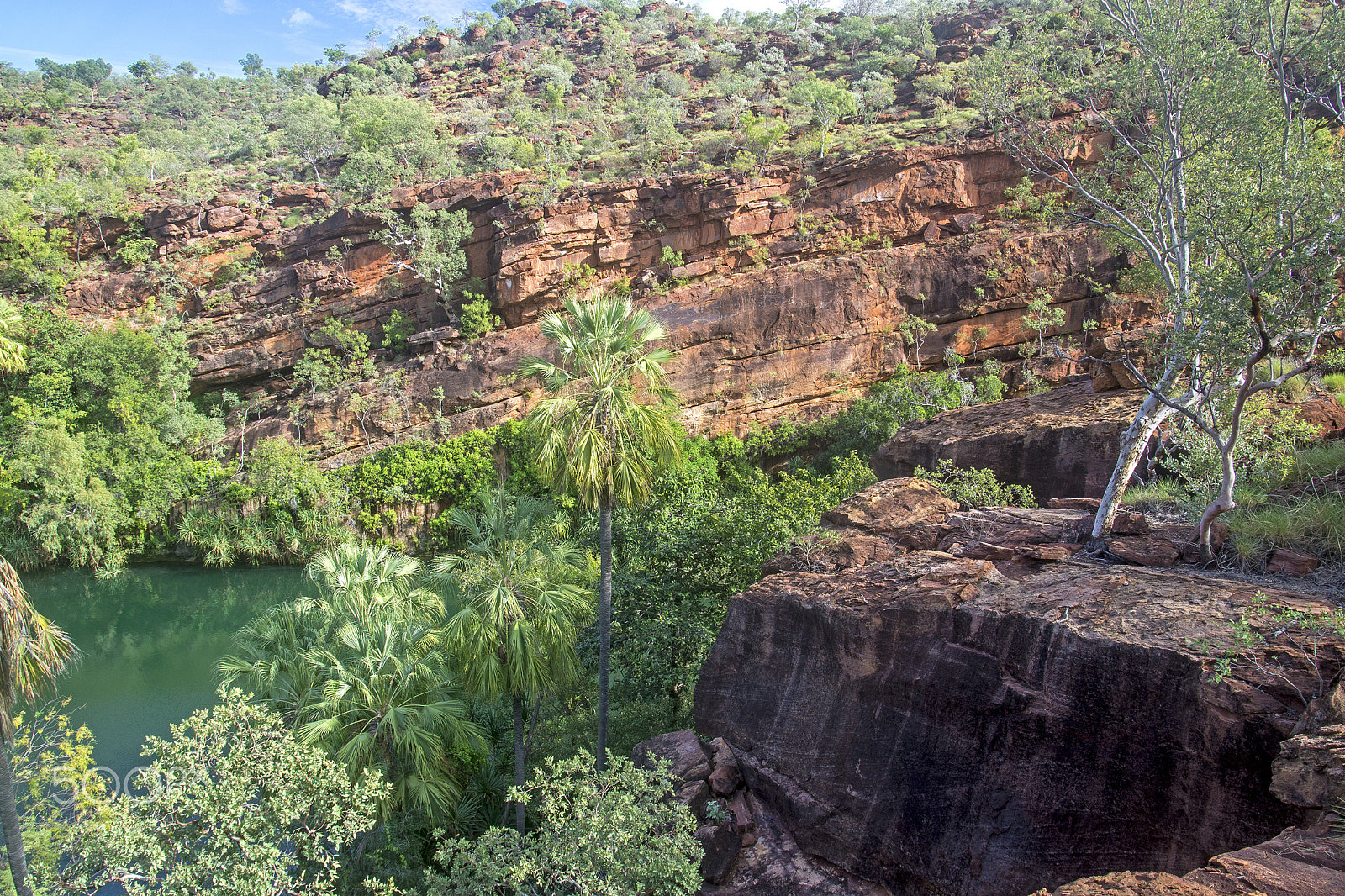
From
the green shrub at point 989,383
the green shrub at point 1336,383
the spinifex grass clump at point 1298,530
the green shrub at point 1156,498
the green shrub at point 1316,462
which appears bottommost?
the spinifex grass clump at point 1298,530

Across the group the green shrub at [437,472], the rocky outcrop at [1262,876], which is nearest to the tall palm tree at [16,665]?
the rocky outcrop at [1262,876]

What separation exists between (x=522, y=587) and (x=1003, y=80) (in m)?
12.6

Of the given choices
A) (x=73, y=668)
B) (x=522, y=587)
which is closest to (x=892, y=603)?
(x=522, y=587)

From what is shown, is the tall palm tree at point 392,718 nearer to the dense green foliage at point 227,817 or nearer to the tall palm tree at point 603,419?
the dense green foliage at point 227,817

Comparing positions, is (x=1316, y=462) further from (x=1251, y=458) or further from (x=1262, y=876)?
(x=1262, y=876)

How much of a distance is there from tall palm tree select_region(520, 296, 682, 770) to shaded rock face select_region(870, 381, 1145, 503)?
7.85 metres

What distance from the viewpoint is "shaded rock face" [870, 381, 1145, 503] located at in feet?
44.0

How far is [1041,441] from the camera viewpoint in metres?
14.1

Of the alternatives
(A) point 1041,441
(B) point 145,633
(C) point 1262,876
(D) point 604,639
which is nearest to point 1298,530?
(C) point 1262,876

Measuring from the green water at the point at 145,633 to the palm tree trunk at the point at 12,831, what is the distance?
7.85m

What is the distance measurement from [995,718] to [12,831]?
9778 mm

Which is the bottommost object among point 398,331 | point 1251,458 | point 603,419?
point 603,419

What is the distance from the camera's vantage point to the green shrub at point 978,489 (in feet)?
39.2

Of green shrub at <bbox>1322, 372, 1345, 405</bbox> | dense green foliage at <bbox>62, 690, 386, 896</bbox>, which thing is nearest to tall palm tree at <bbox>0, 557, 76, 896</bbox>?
dense green foliage at <bbox>62, 690, 386, 896</bbox>
